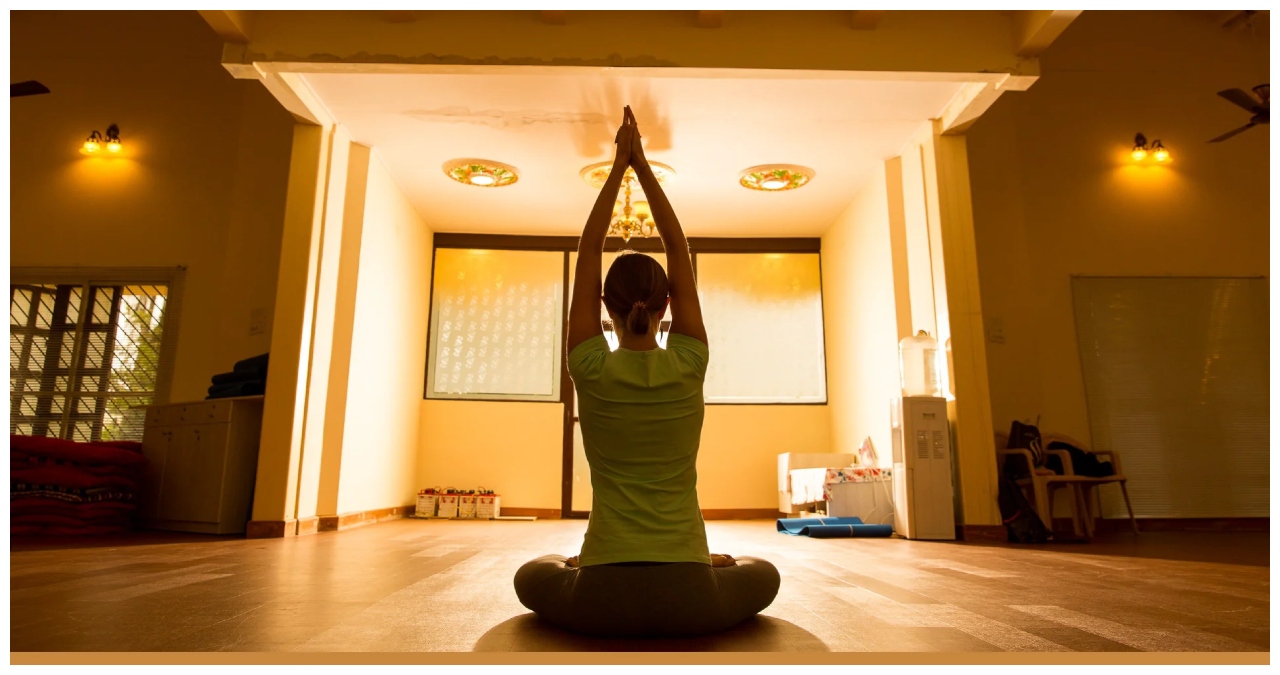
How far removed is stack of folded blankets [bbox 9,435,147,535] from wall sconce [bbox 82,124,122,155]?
298 centimetres

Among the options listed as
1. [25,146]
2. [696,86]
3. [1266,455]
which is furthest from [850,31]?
[25,146]

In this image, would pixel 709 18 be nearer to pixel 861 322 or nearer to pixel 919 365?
pixel 919 365

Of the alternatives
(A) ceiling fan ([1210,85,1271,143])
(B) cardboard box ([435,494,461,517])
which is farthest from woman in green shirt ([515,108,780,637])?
(B) cardboard box ([435,494,461,517])

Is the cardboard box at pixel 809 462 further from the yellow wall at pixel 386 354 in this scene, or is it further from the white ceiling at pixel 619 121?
the yellow wall at pixel 386 354

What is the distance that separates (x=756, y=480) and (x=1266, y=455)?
3958 millimetres

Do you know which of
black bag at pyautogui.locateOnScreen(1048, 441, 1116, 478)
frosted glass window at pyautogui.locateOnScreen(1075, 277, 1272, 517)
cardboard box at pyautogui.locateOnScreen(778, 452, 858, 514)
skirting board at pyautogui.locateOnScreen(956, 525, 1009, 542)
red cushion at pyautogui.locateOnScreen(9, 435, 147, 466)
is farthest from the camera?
cardboard box at pyautogui.locateOnScreen(778, 452, 858, 514)

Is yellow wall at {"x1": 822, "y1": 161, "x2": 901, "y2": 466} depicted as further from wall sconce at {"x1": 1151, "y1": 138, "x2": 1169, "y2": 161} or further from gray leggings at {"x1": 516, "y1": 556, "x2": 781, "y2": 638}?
gray leggings at {"x1": 516, "y1": 556, "x2": 781, "y2": 638}

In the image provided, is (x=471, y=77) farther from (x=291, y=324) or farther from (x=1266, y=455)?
(x=1266, y=455)

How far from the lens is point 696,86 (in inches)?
185

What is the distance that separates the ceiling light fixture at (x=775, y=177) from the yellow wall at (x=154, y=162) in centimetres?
361

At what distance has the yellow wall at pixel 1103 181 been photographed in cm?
585

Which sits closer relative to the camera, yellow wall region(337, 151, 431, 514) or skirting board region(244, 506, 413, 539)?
skirting board region(244, 506, 413, 539)

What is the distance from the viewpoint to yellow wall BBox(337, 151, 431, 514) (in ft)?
18.2

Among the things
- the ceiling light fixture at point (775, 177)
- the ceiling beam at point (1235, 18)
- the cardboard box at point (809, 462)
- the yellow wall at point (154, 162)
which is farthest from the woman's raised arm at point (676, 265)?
the ceiling beam at point (1235, 18)
